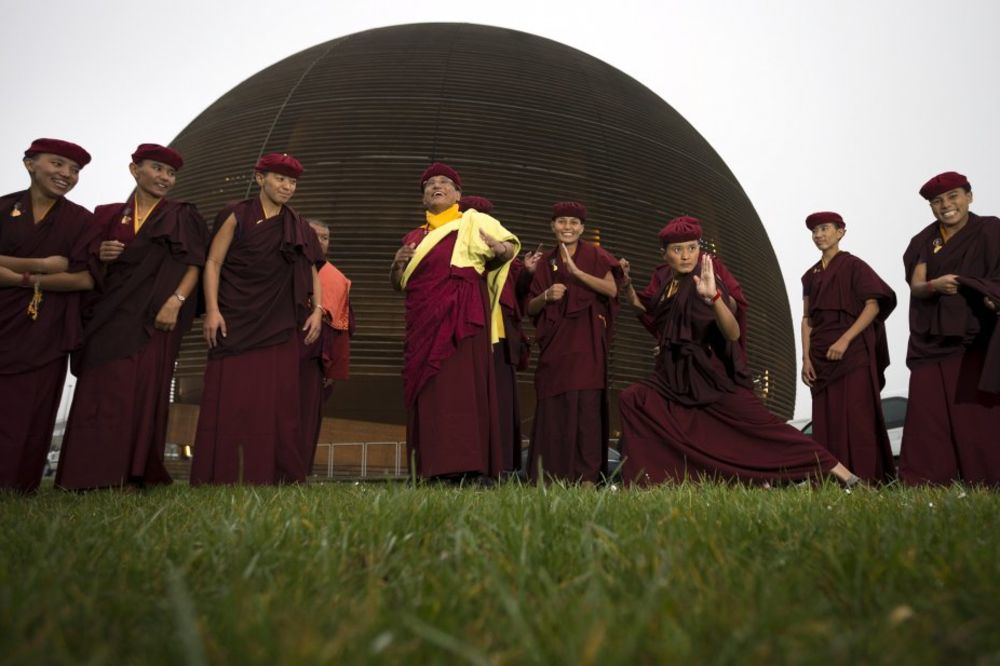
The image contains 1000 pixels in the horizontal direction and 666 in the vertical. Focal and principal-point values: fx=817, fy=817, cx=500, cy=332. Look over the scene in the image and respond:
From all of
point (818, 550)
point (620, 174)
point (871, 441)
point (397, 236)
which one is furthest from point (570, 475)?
point (620, 174)

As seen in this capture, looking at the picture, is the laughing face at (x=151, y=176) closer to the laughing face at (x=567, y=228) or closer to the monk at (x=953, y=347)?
the laughing face at (x=567, y=228)

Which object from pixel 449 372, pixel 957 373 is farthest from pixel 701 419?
pixel 957 373

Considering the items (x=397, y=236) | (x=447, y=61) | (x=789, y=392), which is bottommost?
(x=789, y=392)

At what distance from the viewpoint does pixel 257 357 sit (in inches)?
198

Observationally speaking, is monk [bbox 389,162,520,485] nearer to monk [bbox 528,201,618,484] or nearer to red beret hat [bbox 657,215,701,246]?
monk [bbox 528,201,618,484]

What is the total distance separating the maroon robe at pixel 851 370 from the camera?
5.94 metres

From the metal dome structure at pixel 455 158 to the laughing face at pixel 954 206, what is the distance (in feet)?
23.6

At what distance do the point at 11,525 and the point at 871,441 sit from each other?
550cm

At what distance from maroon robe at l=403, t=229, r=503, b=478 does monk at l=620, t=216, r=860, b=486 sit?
88 cm

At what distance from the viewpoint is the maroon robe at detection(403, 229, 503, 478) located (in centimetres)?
Result: 493

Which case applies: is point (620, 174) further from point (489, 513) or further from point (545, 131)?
point (489, 513)

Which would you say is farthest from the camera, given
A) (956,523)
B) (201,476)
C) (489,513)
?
(201,476)

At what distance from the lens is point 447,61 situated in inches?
562

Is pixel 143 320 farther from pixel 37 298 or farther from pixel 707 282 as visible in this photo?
pixel 707 282
